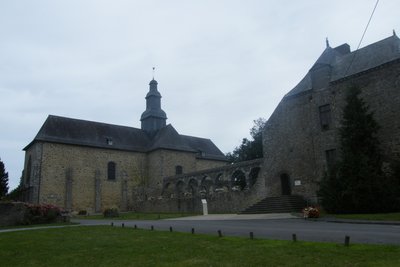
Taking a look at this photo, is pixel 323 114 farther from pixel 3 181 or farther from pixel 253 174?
pixel 3 181

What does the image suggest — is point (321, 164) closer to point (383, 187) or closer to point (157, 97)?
point (383, 187)

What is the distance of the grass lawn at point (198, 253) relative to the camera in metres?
6.32

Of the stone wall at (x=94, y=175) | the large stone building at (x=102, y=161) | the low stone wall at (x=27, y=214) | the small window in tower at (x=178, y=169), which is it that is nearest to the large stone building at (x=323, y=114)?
the low stone wall at (x=27, y=214)

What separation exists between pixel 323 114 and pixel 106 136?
23.8 metres

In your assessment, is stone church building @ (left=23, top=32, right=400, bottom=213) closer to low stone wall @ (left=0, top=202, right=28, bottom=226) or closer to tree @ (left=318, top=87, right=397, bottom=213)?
tree @ (left=318, top=87, right=397, bottom=213)

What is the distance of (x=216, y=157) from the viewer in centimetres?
4775

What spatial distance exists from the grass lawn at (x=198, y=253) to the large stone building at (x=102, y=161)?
86.3 feet

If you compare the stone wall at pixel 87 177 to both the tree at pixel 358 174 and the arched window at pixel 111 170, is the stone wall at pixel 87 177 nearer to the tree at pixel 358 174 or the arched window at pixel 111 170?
the arched window at pixel 111 170

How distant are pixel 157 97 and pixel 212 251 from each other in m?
38.8

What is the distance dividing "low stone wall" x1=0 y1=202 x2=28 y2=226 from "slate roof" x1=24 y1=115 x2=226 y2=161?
16591 mm

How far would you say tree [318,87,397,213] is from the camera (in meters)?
18.2

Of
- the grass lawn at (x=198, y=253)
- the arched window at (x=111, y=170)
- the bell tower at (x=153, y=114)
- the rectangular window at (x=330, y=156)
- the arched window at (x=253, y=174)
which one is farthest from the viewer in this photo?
the bell tower at (x=153, y=114)

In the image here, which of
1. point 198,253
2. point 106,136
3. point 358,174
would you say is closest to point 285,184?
point 358,174

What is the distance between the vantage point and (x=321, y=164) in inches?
954
